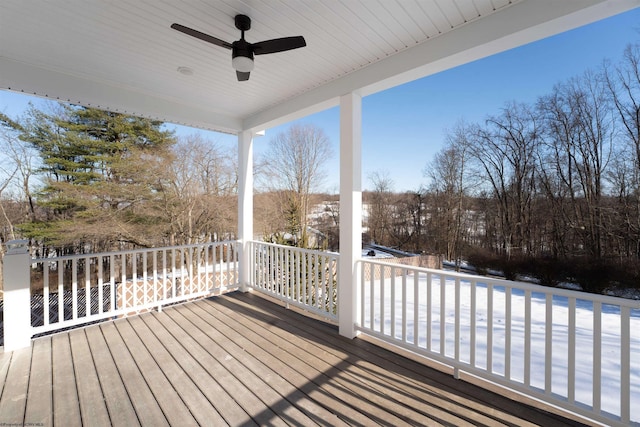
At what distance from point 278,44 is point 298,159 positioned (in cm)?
1133

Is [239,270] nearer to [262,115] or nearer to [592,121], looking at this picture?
[262,115]

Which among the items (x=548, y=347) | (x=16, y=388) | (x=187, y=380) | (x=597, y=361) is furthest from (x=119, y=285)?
(x=597, y=361)

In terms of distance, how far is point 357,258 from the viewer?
115 inches

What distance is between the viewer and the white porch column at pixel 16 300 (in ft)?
8.45

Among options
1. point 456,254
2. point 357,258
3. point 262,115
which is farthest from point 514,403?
point 456,254

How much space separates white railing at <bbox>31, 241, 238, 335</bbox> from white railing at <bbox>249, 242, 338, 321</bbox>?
54cm

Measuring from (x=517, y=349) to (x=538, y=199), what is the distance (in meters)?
5.99

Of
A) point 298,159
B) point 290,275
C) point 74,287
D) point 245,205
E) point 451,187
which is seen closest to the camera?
point 74,287

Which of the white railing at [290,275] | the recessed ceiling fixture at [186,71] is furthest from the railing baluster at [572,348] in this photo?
the recessed ceiling fixture at [186,71]

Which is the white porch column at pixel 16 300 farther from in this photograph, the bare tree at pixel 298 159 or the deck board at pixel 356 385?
the bare tree at pixel 298 159

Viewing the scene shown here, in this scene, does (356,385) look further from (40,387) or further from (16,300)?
(16,300)

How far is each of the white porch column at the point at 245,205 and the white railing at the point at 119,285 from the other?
16cm

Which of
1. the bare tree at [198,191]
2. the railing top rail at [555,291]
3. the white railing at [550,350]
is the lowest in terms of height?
the white railing at [550,350]

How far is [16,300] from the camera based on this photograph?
8.56 feet
